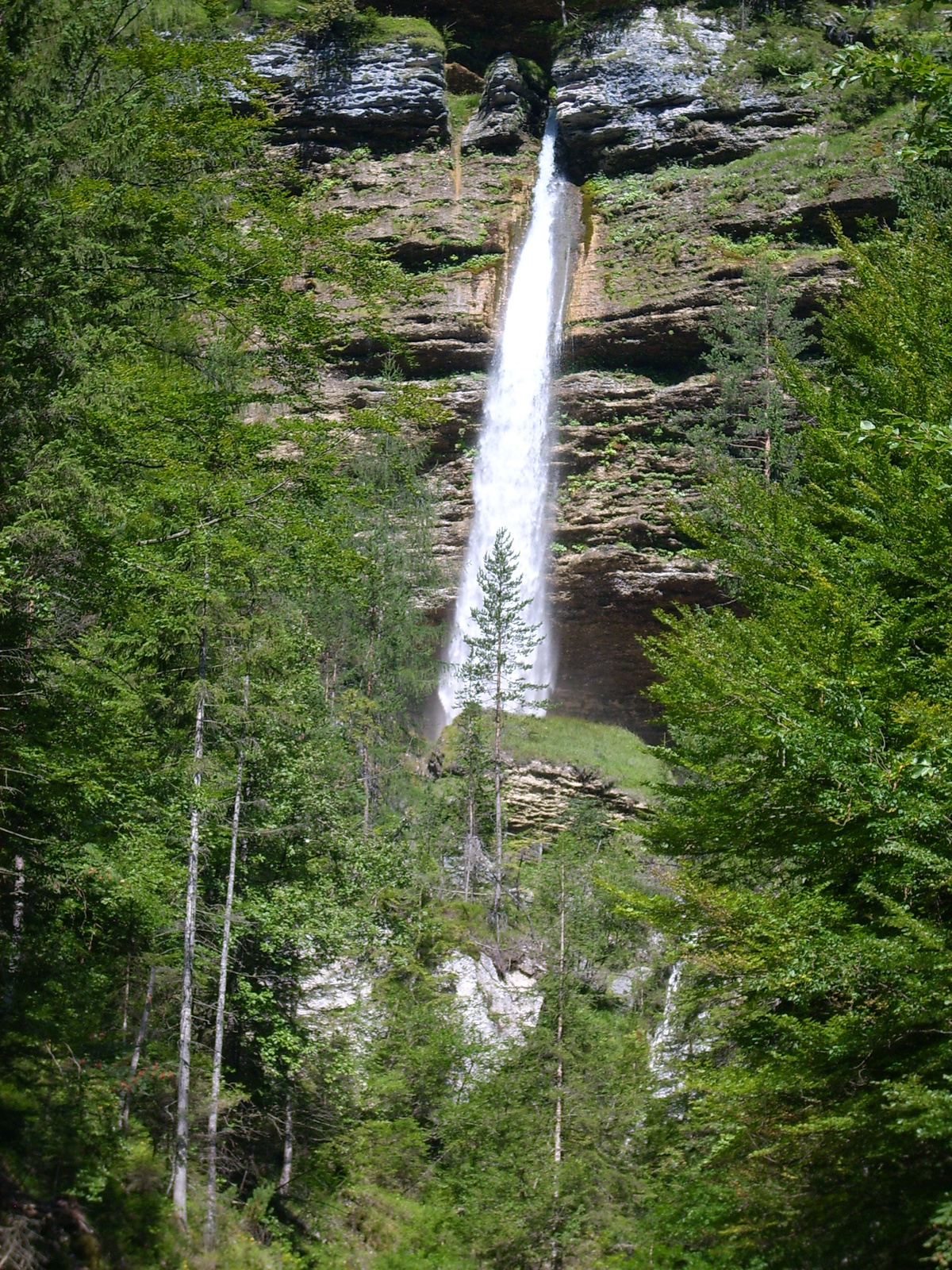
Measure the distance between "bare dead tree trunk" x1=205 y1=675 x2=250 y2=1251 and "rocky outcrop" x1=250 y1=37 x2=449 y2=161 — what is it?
34013 millimetres

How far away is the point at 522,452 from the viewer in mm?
36594

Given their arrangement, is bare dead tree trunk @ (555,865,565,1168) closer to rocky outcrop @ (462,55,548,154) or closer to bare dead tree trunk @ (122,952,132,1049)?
bare dead tree trunk @ (122,952,132,1049)

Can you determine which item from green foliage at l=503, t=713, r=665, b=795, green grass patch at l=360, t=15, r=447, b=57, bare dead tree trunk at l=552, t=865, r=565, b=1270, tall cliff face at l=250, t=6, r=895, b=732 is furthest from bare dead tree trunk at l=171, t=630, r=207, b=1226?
green grass patch at l=360, t=15, r=447, b=57

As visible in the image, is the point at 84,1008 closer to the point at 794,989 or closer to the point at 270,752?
the point at 270,752

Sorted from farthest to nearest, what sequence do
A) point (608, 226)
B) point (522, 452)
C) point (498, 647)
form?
point (608, 226)
point (522, 452)
point (498, 647)

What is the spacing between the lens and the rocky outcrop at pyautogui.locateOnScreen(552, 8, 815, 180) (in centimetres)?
3819

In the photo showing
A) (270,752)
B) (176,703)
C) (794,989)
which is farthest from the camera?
(270,752)

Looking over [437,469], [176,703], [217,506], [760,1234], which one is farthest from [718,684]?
[437,469]

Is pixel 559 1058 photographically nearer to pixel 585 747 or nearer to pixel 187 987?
pixel 187 987

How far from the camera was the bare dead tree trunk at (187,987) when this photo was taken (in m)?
10.3

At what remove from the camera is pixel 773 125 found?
37812 millimetres

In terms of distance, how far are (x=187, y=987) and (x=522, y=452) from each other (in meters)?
27.9

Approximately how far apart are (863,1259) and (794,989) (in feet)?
4.54

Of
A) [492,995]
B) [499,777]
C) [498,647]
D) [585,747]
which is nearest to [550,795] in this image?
[585,747]
